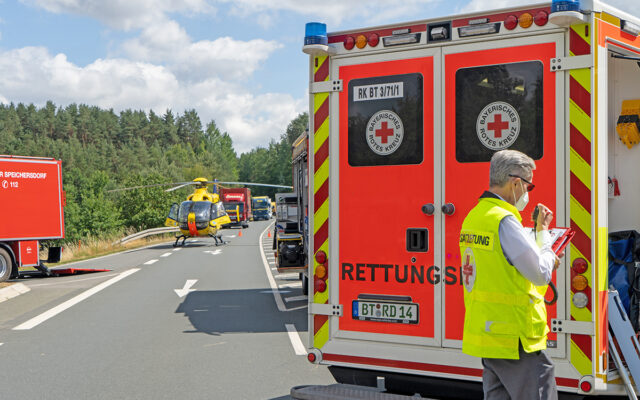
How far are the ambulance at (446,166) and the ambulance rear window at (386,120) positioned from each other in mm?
10

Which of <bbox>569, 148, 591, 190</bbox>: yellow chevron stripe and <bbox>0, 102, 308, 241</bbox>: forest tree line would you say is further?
<bbox>0, 102, 308, 241</bbox>: forest tree line

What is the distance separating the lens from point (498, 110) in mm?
4484

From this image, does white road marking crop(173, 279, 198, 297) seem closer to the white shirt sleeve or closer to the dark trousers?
the dark trousers

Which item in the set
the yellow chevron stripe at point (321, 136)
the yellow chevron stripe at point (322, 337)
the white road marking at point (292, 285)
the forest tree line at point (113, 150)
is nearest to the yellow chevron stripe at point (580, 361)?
the yellow chevron stripe at point (322, 337)

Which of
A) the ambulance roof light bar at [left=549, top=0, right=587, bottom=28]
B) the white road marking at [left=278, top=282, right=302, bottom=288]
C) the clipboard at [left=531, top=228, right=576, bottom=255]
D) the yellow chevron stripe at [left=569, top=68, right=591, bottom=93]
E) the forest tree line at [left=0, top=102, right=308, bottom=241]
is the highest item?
the forest tree line at [left=0, top=102, right=308, bottom=241]

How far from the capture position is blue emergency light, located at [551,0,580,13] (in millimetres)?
4059

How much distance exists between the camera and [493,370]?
3391 millimetres

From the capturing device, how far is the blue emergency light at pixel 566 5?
160 inches

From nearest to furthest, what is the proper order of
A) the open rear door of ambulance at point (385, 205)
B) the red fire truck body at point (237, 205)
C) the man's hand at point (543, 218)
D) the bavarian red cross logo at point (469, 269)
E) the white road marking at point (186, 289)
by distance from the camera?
the man's hand at point (543, 218) → the bavarian red cross logo at point (469, 269) → the open rear door of ambulance at point (385, 205) → the white road marking at point (186, 289) → the red fire truck body at point (237, 205)

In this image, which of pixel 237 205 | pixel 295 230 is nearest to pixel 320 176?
pixel 295 230

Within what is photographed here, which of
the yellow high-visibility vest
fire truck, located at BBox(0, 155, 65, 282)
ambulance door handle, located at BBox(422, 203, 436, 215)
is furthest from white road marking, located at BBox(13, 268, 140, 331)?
the yellow high-visibility vest

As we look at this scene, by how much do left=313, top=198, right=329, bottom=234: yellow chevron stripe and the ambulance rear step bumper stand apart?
1203 mm

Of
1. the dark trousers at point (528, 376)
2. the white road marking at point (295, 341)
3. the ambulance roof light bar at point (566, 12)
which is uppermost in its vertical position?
the ambulance roof light bar at point (566, 12)

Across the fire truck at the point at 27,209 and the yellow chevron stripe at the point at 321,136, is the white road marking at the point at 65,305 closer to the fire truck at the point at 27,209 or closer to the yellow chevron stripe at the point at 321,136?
the fire truck at the point at 27,209
